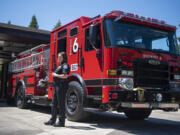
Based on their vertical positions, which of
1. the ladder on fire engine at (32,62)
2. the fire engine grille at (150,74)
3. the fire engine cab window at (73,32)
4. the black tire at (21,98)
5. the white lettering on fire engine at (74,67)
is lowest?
Answer: the black tire at (21,98)

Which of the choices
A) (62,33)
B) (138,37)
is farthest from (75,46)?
(138,37)

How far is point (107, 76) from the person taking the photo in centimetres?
594

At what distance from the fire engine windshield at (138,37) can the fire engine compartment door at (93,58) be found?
11.1 inches

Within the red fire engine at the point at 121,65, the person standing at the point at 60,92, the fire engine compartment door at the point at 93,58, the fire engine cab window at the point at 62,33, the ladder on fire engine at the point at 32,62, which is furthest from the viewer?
the ladder on fire engine at the point at 32,62

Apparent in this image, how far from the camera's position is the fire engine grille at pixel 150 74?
6109mm

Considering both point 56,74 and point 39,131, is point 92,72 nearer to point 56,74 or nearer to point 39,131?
point 56,74

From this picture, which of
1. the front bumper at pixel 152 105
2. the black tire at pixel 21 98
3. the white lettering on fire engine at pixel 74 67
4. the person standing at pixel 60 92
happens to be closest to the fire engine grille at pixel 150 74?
the front bumper at pixel 152 105

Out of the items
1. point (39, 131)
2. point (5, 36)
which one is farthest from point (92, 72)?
point (5, 36)

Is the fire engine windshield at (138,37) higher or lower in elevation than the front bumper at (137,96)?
higher

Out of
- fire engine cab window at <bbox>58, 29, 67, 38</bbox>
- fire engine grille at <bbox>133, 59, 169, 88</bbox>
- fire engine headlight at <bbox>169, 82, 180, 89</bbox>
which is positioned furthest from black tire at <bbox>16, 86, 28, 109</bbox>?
fire engine headlight at <bbox>169, 82, 180, 89</bbox>

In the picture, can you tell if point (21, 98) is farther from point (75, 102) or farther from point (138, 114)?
point (138, 114)

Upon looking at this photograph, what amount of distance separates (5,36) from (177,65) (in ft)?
41.2

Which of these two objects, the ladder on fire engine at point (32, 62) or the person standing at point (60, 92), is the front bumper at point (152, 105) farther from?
the ladder on fire engine at point (32, 62)

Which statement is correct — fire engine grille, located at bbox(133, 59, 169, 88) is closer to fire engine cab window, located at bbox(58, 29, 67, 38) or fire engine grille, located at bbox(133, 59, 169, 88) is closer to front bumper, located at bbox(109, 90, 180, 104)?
front bumper, located at bbox(109, 90, 180, 104)
